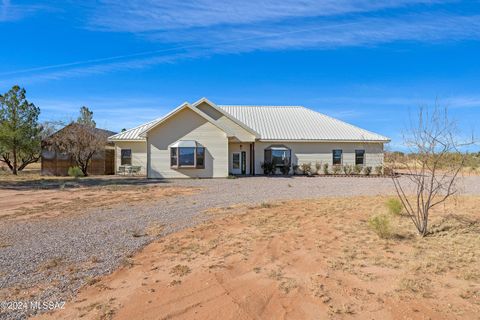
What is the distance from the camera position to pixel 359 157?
29359mm

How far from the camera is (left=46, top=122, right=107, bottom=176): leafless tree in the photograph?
28.5 metres

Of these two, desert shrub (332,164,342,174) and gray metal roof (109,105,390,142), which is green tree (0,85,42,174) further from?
desert shrub (332,164,342,174)

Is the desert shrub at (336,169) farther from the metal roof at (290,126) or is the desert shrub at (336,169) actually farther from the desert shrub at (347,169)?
the metal roof at (290,126)

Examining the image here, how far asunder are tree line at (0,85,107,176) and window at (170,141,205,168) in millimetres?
8273

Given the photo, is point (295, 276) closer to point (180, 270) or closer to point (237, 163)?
point (180, 270)

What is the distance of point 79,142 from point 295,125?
1784cm

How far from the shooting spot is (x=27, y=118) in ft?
91.0

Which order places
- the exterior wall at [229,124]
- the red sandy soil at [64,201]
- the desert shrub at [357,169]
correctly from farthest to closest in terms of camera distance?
the desert shrub at [357,169]
the exterior wall at [229,124]
the red sandy soil at [64,201]

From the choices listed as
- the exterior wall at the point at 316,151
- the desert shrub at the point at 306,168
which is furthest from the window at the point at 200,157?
the desert shrub at the point at 306,168

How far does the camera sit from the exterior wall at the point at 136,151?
94.6 ft

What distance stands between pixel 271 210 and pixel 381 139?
21070 millimetres

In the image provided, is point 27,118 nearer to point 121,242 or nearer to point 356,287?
point 121,242

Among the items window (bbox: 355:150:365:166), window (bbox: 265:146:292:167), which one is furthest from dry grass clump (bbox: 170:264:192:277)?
window (bbox: 355:150:365:166)

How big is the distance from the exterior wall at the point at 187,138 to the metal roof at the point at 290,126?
2167 millimetres
